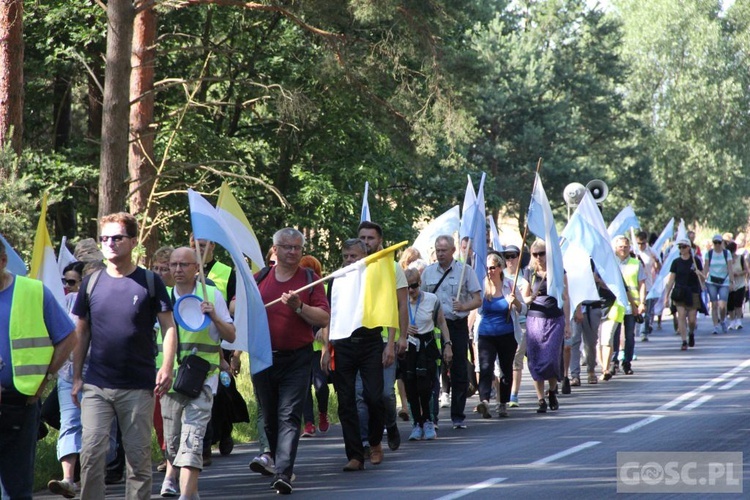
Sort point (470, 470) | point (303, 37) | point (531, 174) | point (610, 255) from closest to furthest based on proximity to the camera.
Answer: point (470, 470), point (610, 255), point (303, 37), point (531, 174)

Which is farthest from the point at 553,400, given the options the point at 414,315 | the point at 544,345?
the point at 414,315

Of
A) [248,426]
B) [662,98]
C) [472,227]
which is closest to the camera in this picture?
[248,426]

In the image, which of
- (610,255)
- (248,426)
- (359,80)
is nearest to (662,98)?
(359,80)

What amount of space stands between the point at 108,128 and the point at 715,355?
985 centimetres

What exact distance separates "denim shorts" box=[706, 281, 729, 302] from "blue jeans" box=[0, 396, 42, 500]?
20.6 metres

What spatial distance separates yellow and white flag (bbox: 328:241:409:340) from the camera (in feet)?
34.6

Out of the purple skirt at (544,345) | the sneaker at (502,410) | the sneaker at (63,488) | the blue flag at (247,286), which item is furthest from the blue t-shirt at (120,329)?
the purple skirt at (544,345)

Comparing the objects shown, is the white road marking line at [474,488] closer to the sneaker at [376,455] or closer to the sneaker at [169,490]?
the sneaker at [376,455]

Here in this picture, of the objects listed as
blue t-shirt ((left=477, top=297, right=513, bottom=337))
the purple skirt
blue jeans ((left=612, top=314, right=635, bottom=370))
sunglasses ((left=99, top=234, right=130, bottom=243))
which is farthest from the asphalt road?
sunglasses ((left=99, top=234, right=130, bottom=243))

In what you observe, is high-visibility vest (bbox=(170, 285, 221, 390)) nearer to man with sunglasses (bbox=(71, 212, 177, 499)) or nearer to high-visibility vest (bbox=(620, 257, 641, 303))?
man with sunglasses (bbox=(71, 212, 177, 499))

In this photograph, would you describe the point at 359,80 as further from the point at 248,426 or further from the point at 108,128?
the point at 248,426

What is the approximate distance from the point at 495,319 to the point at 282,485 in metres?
5.11

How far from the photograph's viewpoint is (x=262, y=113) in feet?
98.5

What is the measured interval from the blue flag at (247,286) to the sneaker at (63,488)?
1.47 m
